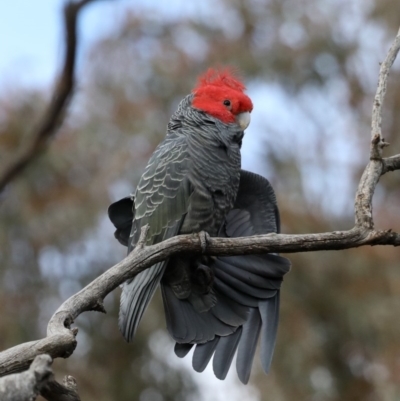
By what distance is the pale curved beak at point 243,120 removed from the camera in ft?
11.9

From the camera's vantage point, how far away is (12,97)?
8406 millimetres

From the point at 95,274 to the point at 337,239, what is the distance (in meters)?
6.06

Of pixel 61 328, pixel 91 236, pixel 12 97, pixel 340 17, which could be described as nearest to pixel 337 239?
pixel 61 328

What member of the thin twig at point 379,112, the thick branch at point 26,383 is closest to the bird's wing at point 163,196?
the thin twig at point 379,112

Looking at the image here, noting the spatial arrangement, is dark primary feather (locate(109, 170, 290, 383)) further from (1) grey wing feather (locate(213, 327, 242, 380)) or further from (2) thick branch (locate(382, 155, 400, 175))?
(2) thick branch (locate(382, 155, 400, 175))

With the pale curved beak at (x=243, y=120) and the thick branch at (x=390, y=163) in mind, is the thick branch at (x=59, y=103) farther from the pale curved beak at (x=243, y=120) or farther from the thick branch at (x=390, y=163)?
the thick branch at (x=390, y=163)

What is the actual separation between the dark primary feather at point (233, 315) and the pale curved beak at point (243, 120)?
73 centimetres

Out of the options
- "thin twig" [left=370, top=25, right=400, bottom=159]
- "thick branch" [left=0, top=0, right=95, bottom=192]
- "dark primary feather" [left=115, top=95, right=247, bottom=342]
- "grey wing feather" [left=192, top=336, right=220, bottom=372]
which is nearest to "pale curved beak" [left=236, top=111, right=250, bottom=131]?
"dark primary feather" [left=115, top=95, right=247, bottom=342]

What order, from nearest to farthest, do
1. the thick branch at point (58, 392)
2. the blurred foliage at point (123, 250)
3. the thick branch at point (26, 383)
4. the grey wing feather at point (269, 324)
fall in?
the thick branch at point (26, 383)
the thick branch at point (58, 392)
the grey wing feather at point (269, 324)
the blurred foliage at point (123, 250)

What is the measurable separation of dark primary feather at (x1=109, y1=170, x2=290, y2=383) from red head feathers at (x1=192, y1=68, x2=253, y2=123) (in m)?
0.68

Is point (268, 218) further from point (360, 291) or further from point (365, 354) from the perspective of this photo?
point (365, 354)

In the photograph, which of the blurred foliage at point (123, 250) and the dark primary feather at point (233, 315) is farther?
the blurred foliage at point (123, 250)

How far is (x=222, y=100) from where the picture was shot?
11.9ft

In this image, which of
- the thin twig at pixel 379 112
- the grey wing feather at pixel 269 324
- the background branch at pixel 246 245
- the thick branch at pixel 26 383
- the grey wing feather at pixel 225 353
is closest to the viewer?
the thick branch at pixel 26 383
